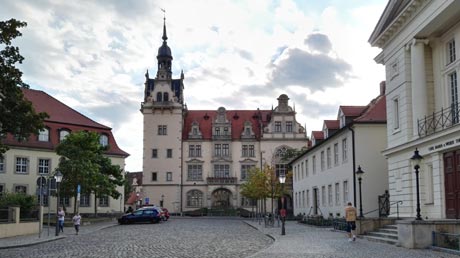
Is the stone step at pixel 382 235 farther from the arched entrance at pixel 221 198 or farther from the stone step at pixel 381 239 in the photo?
the arched entrance at pixel 221 198

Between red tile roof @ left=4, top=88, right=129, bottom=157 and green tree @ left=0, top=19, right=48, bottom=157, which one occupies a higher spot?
red tile roof @ left=4, top=88, right=129, bottom=157

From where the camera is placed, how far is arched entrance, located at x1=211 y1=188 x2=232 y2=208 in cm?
8456

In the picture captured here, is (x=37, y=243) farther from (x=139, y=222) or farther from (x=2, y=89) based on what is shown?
(x=139, y=222)

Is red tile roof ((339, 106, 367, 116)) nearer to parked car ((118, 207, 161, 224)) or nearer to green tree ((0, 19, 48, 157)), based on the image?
parked car ((118, 207, 161, 224))

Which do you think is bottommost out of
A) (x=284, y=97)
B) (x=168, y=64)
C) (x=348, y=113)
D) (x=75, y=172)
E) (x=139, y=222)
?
(x=139, y=222)

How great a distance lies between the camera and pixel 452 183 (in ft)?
77.0

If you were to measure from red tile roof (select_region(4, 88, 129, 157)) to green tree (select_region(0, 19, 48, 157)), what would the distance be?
114 feet

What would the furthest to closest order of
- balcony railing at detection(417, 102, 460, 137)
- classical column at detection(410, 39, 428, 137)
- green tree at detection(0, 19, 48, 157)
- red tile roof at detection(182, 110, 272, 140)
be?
red tile roof at detection(182, 110, 272, 140) < classical column at detection(410, 39, 428, 137) < balcony railing at detection(417, 102, 460, 137) < green tree at detection(0, 19, 48, 157)

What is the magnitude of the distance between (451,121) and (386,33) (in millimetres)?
6747

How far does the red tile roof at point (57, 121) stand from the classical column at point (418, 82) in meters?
41.2

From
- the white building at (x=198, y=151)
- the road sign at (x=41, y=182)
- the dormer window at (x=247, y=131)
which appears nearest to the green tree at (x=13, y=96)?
the road sign at (x=41, y=182)

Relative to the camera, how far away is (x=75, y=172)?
46906 mm

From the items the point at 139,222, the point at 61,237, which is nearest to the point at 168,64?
the point at 139,222

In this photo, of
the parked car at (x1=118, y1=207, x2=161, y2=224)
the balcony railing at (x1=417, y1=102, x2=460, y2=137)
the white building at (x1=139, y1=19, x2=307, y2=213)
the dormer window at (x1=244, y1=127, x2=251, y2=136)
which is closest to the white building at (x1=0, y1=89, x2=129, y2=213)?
the parked car at (x1=118, y1=207, x2=161, y2=224)
